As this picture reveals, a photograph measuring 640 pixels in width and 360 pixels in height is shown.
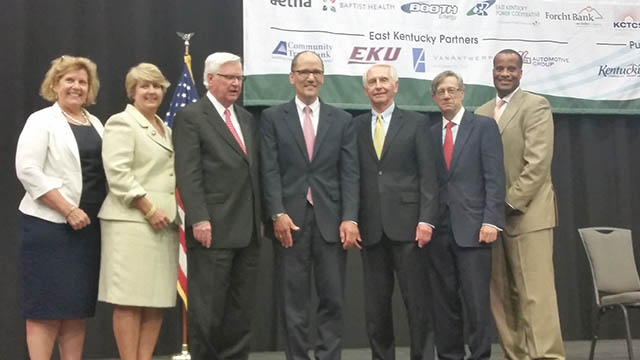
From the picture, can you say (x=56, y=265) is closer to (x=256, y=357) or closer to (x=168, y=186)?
(x=168, y=186)

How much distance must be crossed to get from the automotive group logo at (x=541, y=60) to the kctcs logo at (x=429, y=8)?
678 mm

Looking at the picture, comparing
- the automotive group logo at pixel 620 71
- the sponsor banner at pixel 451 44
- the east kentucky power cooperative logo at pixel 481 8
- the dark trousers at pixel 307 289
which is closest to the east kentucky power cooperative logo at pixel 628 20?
the sponsor banner at pixel 451 44

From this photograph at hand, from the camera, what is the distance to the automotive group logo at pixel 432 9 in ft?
17.7

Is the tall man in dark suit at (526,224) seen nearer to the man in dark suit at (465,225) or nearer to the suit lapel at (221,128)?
the man in dark suit at (465,225)

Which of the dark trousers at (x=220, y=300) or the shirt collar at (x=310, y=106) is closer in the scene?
the dark trousers at (x=220, y=300)

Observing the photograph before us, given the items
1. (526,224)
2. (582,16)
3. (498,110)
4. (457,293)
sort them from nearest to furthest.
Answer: (457,293) → (526,224) → (498,110) → (582,16)

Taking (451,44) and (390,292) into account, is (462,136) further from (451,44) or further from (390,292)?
(451,44)

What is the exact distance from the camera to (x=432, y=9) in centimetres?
543

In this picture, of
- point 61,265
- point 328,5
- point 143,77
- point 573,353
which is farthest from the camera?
point 328,5

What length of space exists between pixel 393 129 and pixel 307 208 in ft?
2.06

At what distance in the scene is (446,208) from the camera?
3668mm

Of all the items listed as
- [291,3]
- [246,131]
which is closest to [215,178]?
[246,131]

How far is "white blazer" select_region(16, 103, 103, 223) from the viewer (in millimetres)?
3158

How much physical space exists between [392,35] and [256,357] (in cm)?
263
